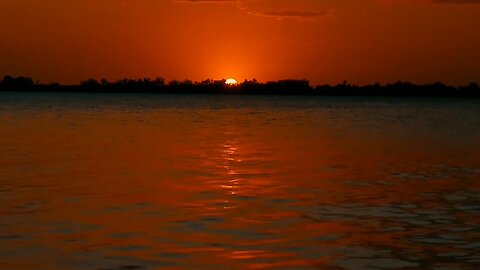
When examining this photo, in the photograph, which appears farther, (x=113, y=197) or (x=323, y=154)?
(x=323, y=154)

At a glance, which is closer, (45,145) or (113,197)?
(113,197)

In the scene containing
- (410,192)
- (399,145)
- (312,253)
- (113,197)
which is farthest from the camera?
(399,145)

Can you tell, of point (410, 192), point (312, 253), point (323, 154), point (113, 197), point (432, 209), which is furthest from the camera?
point (323, 154)

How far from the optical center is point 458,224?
709 inches

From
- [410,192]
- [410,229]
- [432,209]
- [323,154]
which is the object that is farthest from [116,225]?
[323,154]

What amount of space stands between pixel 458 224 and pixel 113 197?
26.3ft

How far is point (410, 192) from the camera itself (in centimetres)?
2334

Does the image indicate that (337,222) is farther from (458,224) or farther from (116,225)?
(116,225)

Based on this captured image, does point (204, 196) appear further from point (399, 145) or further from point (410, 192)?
point (399, 145)

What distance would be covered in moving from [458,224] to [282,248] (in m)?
4.37

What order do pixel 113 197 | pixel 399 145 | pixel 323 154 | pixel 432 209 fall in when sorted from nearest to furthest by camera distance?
pixel 432 209 < pixel 113 197 < pixel 323 154 < pixel 399 145

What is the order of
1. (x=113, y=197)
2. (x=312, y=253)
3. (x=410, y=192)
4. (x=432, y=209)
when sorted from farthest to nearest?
1. (x=410, y=192)
2. (x=113, y=197)
3. (x=432, y=209)
4. (x=312, y=253)

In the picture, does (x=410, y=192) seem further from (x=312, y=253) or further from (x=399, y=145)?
(x=399, y=145)

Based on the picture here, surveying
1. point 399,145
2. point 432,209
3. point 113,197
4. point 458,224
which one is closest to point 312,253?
point 458,224
